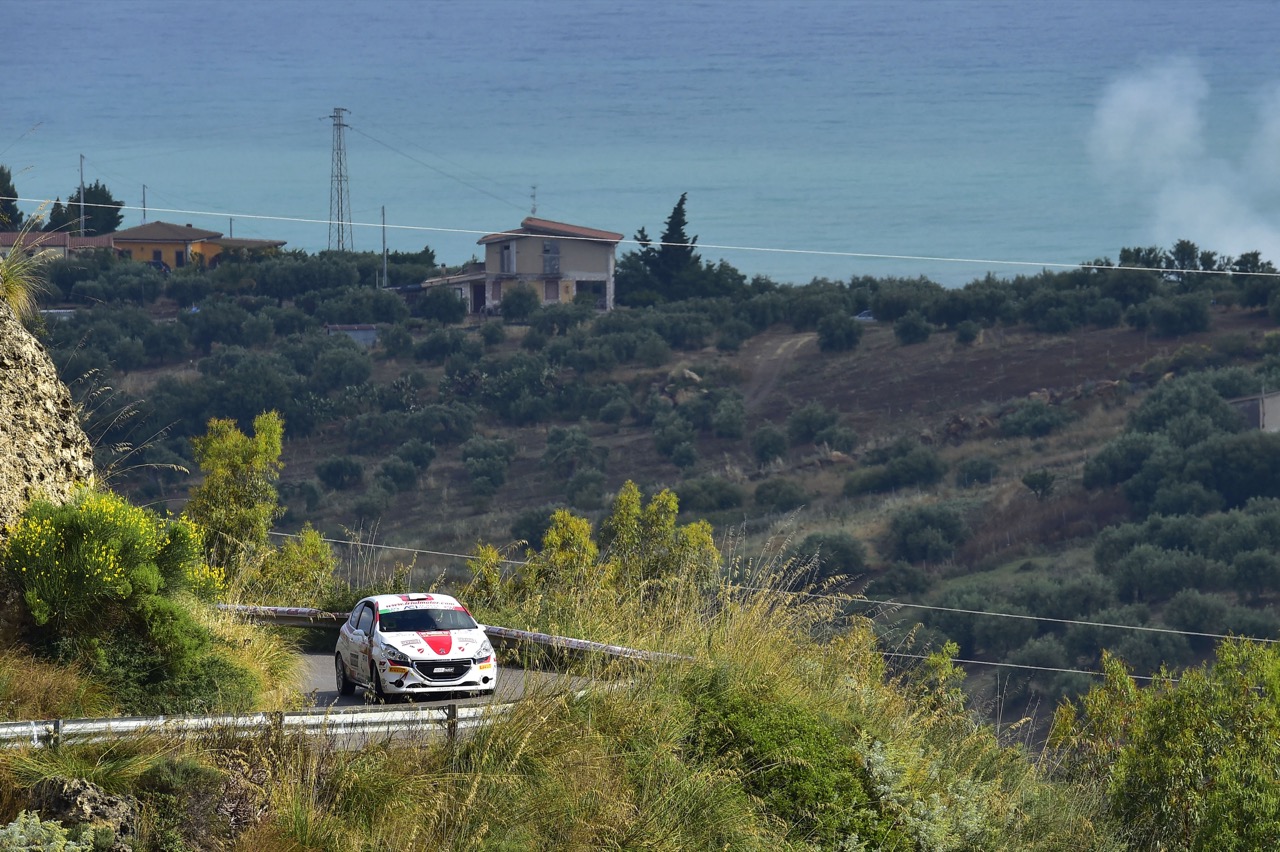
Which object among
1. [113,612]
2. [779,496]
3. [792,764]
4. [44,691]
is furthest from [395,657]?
[779,496]

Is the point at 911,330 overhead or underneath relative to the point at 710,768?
overhead

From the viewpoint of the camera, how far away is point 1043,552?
234 feet

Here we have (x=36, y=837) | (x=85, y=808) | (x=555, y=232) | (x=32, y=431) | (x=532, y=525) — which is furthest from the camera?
(x=555, y=232)

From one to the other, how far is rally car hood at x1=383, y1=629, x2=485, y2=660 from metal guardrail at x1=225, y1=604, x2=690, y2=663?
0.75 m

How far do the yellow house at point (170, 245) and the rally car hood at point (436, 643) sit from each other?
368ft

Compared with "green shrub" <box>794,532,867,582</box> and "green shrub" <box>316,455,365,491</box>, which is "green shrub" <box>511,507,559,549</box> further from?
"green shrub" <box>794,532,867,582</box>

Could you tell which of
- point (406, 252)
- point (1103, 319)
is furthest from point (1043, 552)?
point (406, 252)

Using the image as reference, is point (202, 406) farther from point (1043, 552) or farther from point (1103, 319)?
point (1103, 319)

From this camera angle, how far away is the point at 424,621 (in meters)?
14.3

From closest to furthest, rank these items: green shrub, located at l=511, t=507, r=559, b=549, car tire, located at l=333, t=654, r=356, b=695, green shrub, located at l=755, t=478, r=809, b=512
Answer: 1. car tire, located at l=333, t=654, r=356, b=695
2. green shrub, located at l=511, t=507, r=559, b=549
3. green shrub, located at l=755, t=478, r=809, b=512

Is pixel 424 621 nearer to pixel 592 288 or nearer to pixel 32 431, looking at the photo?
pixel 32 431

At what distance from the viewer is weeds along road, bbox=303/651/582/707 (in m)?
11.4

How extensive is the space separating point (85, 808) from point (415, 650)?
16.4 feet

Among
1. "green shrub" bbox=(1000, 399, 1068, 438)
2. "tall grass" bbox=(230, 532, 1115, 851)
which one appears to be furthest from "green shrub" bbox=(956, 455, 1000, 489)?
"tall grass" bbox=(230, 532, 1115, 851)
